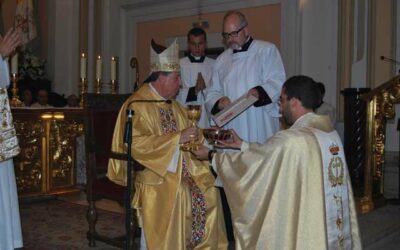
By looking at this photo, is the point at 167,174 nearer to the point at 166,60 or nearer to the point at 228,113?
the point at 228,113

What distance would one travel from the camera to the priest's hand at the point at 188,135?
367cm

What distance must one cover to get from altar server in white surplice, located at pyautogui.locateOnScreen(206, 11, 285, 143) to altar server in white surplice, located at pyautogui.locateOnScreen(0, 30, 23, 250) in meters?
1.62

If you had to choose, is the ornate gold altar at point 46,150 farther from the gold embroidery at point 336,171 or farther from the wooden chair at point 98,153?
the gold embroidery at point 336,171

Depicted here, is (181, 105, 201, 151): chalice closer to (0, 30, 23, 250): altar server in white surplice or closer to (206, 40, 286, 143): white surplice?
(206, 40, 286, 143): white surplice

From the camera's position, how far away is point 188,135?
3.68 metres

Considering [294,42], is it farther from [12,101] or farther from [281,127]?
A: [12,101]

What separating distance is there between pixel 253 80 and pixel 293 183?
1.55 meters

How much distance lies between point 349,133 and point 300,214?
4.06 meters

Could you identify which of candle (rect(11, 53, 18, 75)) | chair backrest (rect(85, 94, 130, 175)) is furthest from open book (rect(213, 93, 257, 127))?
candle (rect(11, 53, 18, 75))

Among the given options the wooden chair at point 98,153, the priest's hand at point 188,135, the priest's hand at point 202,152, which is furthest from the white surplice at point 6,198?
the priest's hand at point 202,152

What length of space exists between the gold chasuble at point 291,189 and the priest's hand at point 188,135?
0.35 metres

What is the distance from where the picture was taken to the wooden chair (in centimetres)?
452

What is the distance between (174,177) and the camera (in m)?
3.80

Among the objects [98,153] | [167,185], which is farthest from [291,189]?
[98,153]
